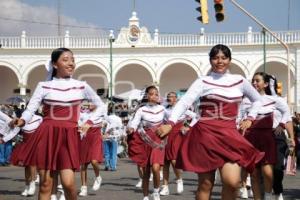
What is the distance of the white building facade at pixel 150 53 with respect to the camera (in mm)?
45281

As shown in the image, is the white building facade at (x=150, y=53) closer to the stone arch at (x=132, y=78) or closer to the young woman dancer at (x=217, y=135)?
the stone arch at (x=132, y=78)

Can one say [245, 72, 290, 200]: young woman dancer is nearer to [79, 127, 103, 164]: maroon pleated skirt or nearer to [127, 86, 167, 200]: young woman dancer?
→ [127, 86, 167, 200]: young woman dancer

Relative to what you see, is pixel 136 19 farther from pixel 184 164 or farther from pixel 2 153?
pixel 184 164

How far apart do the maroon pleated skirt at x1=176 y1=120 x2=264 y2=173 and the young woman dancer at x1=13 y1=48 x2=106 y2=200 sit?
53.1 inches

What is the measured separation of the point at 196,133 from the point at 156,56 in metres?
40.3

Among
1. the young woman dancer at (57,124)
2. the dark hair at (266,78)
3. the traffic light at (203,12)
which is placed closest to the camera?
the young woman dancer at (57,124)

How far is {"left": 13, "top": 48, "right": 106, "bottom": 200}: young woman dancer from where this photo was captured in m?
7.15

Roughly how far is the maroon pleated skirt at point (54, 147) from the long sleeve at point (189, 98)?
1.37 m

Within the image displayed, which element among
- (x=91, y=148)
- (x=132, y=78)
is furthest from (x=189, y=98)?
(x=132, y=78)

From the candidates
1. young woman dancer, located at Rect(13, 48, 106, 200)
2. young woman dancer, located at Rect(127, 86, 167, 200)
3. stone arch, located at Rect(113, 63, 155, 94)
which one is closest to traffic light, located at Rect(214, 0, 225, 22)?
young woman dancer, located at Rect(127, 86, 167, 200)

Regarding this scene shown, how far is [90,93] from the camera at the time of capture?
764 cm

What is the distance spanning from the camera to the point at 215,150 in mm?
6500

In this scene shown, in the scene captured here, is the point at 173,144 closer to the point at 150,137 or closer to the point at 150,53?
the point at 150,137

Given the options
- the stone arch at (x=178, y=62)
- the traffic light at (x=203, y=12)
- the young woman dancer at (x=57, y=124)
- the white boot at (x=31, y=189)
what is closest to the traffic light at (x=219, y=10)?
the traffic light at (x=203, y=12)
